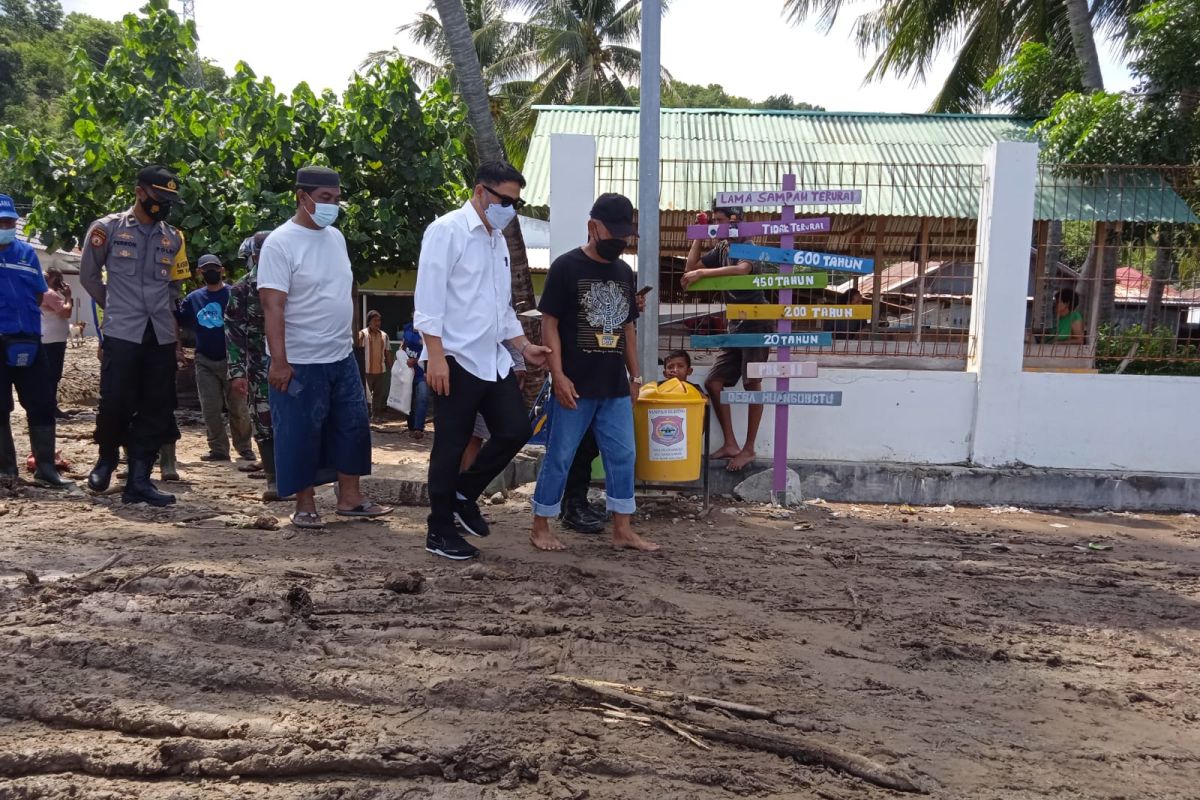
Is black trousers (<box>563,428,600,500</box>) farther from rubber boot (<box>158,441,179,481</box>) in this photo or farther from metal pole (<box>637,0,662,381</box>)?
rubber boot (<box>158,441,179,481</box>)

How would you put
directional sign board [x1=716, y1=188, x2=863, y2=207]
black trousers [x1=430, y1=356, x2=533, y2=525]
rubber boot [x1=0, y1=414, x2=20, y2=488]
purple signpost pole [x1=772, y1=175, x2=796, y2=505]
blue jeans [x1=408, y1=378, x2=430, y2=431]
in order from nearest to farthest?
1. black trousers [x1=430, y1=356, x2=533, y2=525]
2. rubber boot [x1=0, y1=414, x2=20, y2=488]
3. directional sign board [x1=716, y1=188, x2=863, y2=207]
4. purple signpost pole [x1=772, y1=175, x2=796, y2=505]
5. blue jeans [x1=408, y1=378, x2=430, y2=431]

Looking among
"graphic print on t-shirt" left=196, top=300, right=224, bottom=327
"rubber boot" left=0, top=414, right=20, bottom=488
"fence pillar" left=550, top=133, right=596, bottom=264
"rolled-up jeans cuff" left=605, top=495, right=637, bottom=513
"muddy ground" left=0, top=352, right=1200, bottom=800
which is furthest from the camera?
"graphic print on t-shirt" left=196, top=300, right=224, bottom=327

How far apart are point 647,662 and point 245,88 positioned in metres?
9.34

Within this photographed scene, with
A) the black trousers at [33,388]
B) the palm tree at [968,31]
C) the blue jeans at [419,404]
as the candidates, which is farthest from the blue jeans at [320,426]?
the palm tree at [968,31]

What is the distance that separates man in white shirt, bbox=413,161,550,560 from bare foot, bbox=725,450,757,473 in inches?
104

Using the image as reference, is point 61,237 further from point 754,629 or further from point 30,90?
point 30,90

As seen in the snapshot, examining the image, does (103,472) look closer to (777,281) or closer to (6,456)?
(6,456)

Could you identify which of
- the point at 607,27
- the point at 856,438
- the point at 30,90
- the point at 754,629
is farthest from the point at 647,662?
the point at 30,90

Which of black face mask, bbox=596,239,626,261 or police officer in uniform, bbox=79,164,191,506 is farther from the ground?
black face mask, bbox=596,239,626,261

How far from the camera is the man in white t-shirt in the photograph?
4.84 m

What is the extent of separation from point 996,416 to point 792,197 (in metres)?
2.51

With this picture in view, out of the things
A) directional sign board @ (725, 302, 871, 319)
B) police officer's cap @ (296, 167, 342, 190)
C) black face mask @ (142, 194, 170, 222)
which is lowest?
directional sign board @ (725, 302, 871, 319)

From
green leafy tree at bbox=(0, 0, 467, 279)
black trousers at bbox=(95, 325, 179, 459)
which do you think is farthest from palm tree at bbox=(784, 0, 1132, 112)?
black trousers at bbox=(95, 325, 179, 459)

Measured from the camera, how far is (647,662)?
3318mm
